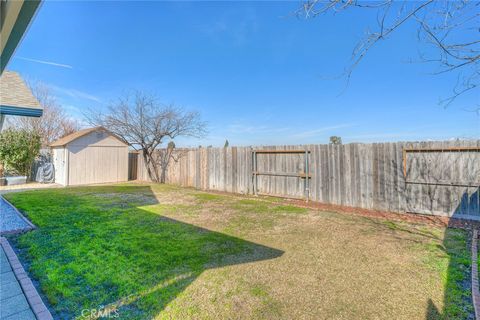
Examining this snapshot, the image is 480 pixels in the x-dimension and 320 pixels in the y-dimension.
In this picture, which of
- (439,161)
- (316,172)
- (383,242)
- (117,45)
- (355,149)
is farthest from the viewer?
(117,45)

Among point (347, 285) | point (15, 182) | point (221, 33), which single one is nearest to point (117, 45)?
point (221, 33)

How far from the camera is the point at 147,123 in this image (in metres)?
12.6

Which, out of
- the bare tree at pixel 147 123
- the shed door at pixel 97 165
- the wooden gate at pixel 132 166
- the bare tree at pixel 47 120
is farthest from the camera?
the bare tree at pixel 47 120

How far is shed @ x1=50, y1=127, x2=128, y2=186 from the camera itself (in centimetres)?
1181

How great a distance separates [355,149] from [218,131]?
11377mm

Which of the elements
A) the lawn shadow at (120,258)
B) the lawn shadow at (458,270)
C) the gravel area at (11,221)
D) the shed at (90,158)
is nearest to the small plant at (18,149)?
the shed at (90,158)

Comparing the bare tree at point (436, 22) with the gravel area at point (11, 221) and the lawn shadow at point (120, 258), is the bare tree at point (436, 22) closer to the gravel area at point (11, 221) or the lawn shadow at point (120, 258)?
the lawn shadow at point (120, 258)

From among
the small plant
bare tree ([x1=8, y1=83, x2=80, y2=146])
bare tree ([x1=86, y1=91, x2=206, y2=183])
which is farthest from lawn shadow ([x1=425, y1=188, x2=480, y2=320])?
bare tree ([x1=8, y1=83, x2=80, y2=146])

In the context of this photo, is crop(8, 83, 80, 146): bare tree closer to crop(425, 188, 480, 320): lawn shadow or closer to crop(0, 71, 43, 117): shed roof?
crop(0, 71, 43, 117): shed roof

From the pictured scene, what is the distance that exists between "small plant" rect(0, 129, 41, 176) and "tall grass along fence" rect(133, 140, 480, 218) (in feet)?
35.0

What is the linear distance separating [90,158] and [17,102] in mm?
9835

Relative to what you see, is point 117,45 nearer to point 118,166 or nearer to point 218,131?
point 118,166

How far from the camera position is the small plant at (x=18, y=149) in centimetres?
1168

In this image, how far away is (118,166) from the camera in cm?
1352
